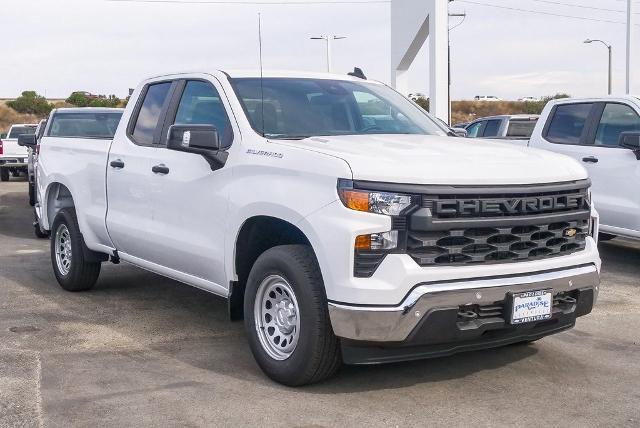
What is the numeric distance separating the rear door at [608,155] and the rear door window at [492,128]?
17.7 feet

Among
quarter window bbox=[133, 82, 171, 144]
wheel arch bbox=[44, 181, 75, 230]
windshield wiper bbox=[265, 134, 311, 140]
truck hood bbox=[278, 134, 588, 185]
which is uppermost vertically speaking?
quarter window bbox=[133, 82, 171, 144]

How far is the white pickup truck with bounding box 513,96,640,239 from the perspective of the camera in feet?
30.9

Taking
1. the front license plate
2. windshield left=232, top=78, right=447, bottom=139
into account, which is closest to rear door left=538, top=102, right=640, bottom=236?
windshield left=232, top=78, right=447, bottom=139

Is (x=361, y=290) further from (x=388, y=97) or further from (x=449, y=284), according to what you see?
(x=388, y=97)

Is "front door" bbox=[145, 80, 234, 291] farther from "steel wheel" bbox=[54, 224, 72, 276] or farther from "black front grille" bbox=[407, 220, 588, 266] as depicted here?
"steel wheel" bbox=[54, 224, 72, 276]

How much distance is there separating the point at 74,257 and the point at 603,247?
670 cm

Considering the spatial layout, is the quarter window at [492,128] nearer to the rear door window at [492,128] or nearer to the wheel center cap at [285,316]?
the rear door window at [492,128]

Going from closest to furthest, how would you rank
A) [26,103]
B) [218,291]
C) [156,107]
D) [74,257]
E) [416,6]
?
[218,291] < [156,107] < [74,257] < [416,6] < [26,103]

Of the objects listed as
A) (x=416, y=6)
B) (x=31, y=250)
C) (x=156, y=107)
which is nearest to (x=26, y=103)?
(x=416, y=6)

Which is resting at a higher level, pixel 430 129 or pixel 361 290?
pixel 430 129

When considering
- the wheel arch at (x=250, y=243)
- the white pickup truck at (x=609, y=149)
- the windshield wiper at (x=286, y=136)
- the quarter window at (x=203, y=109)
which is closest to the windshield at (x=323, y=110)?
the windshield wiper at (x=286, y=136)

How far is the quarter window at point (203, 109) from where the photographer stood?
19.9 ft

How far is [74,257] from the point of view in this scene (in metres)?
8.21

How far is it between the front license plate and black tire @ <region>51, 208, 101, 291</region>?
15.1ft
